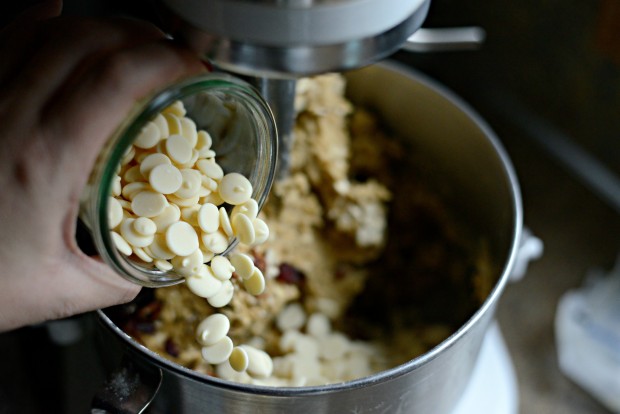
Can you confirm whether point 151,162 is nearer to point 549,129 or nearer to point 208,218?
point 208,218

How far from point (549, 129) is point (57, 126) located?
2.50 feet

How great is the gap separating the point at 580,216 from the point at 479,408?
0.43m

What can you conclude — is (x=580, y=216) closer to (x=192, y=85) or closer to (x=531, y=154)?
(x=531, y=154)

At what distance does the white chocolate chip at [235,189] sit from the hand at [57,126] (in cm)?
8

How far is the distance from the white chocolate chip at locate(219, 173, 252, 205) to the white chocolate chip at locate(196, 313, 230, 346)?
8 cm

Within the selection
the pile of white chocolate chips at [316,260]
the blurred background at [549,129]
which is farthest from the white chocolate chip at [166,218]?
the blurred background at [549,129]

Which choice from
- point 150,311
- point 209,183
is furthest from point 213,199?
point 150,311

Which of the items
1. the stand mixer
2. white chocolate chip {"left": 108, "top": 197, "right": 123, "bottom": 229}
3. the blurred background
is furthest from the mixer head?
the blurred background

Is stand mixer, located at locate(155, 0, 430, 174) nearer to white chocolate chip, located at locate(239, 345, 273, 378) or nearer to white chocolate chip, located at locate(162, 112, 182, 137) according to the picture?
white chocolate chip, located at locate(162, 112, 182, 137)

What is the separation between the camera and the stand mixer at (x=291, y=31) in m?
0.34

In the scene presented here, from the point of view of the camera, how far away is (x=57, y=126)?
14.2 inches

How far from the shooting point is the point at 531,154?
995mm

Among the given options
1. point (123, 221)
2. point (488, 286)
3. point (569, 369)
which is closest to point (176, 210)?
point (123, 221)

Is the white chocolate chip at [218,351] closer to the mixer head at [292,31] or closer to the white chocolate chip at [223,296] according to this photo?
the white chocolate chip at [223,296]
